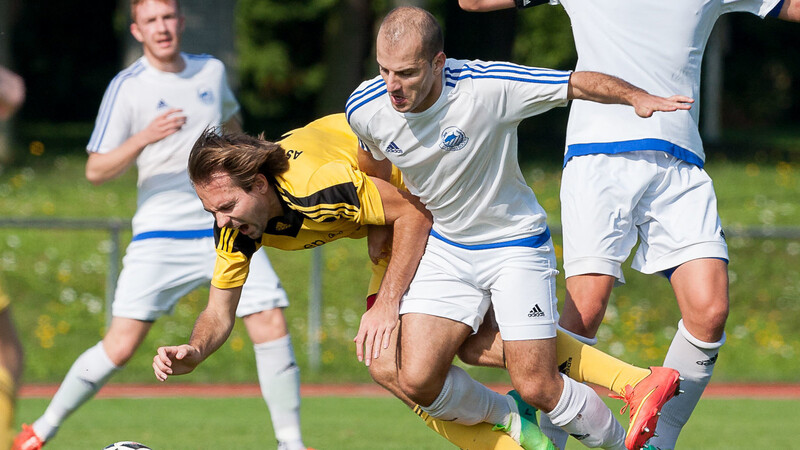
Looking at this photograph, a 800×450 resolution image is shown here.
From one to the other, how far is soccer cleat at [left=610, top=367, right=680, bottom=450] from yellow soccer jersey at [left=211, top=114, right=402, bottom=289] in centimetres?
139

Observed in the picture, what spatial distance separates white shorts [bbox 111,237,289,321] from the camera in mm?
6730

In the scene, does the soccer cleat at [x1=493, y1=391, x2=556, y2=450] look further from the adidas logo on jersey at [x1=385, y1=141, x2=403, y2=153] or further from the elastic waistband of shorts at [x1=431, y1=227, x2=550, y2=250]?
the adidas logo on jersey at [x1=385, y1=141, x2=403, y2=153]

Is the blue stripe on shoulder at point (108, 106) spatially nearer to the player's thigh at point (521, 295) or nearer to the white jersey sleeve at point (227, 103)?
the white jersey sleeve at point (227, 103)

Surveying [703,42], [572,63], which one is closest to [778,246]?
[703,42]

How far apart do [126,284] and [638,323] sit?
7361mm

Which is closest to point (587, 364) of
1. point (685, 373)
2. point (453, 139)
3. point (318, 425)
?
point (685, 373)

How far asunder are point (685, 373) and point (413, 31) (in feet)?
7.20

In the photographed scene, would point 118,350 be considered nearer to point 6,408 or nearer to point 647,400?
point 6,408

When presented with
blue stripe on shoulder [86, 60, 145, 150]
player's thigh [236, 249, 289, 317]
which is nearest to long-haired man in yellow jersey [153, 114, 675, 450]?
player's thigh [236, 249, 289, 317]

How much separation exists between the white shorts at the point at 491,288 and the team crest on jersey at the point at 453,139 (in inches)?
22.4

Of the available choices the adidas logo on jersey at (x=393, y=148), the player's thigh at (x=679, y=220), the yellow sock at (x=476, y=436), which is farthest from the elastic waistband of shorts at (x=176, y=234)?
the player's thigh at (x=679, y=220)

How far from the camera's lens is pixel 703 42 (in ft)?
18.6

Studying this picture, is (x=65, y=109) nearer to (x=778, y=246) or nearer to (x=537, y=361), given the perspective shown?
(x=778, y=246)

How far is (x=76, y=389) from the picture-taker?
6594 mm
